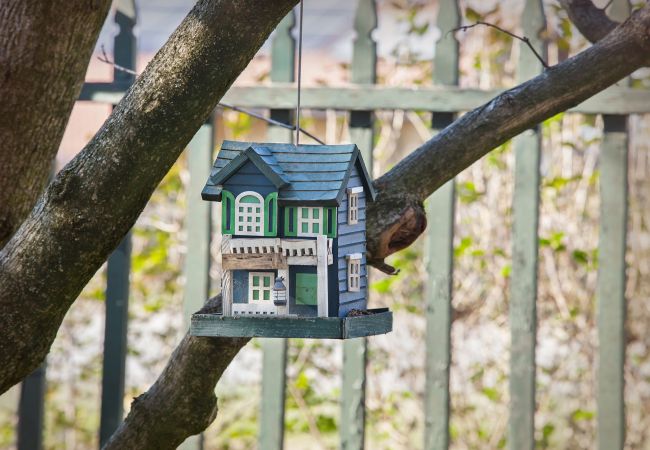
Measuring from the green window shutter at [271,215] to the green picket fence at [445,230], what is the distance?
1217 mm

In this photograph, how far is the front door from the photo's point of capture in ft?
5.26

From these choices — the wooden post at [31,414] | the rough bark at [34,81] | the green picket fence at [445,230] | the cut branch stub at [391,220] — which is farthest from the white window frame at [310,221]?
the wooden post at [31,414]

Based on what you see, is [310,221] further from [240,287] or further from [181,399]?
[181,399]

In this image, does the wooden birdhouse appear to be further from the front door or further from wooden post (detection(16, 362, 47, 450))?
wooden post (detection(16, 362, 47, 450))

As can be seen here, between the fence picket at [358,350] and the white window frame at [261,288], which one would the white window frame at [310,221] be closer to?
the white window frame at [261,288]

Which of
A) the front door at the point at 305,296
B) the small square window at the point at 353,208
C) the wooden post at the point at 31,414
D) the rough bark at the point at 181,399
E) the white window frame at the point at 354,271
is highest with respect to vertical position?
the small square window at the point at 353,208

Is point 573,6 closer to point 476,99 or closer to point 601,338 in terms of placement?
point 476,99

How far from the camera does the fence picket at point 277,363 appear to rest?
9.41 ft

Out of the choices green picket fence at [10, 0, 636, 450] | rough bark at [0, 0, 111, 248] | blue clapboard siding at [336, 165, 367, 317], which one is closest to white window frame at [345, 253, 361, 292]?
blue clapboard siding at [336, 165, 367, 317]

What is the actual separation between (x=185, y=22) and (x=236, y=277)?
47 centimetres

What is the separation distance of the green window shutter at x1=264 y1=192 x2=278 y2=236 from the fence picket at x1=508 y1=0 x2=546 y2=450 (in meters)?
1.37

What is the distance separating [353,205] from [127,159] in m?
0.44

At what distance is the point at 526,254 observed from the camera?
9.15 ft

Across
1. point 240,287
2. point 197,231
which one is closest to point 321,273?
point 240,287
